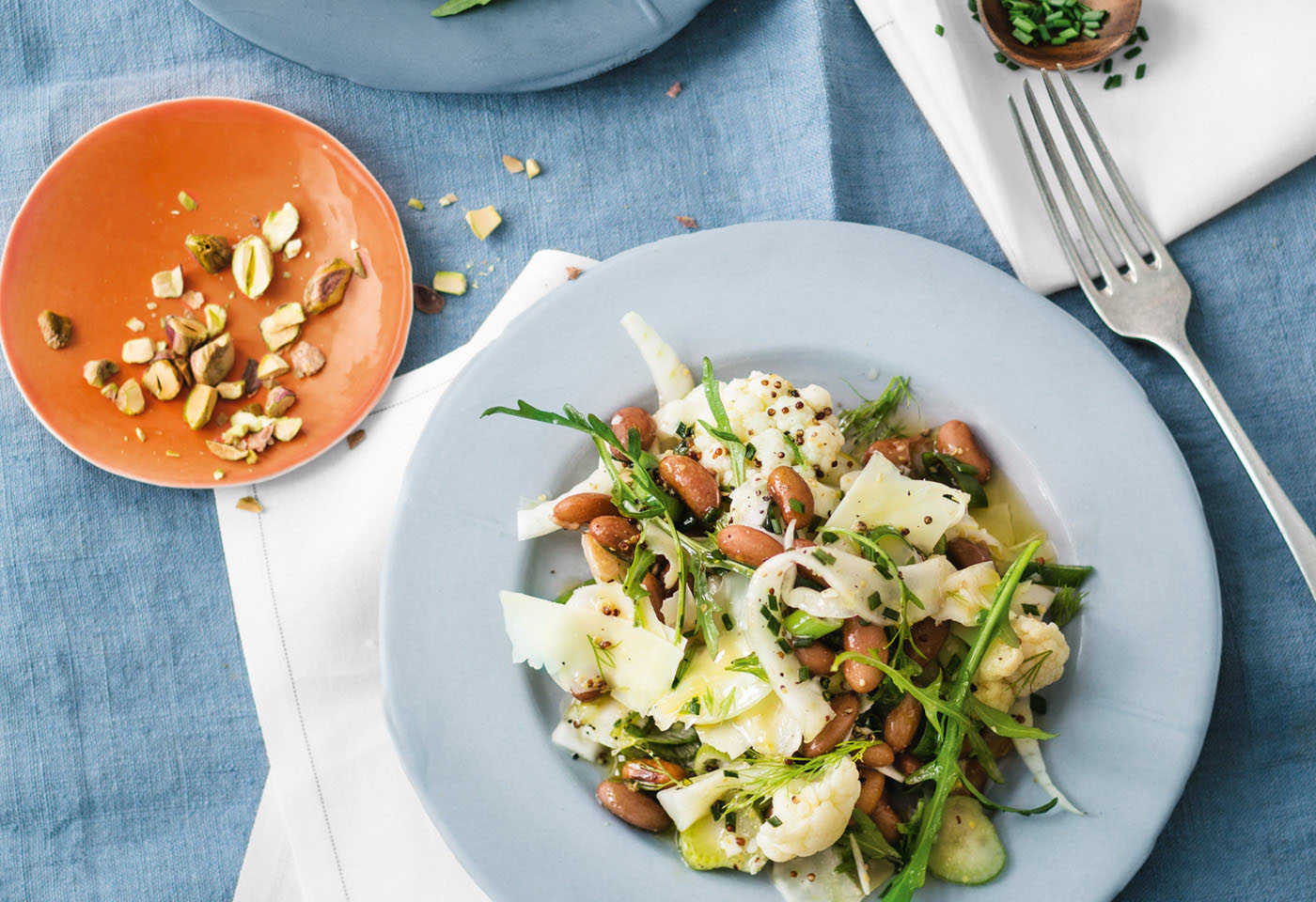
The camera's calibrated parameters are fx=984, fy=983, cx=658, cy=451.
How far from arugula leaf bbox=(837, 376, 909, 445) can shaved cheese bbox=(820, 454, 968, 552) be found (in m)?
0.17

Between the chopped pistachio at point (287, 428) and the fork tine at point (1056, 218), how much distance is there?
1.31 m

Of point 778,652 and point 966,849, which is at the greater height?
point 778,652

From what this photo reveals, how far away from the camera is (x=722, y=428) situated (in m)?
1.46

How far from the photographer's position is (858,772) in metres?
1.39

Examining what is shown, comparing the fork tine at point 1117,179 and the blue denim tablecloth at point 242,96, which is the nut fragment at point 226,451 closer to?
the blue denim tablecloth at point 242,96

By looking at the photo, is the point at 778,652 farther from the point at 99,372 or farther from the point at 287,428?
the point at 99,372

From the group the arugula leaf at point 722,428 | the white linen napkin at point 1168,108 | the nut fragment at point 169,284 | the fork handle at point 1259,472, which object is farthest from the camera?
the nut fragment at point 169,284

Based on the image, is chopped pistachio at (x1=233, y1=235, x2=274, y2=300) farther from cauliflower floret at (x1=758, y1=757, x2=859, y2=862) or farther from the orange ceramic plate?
cauliflower floret at (x1=758, y1=757, x2=859, y2=862)

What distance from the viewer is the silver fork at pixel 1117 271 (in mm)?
1591

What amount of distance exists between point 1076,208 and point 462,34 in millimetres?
1066

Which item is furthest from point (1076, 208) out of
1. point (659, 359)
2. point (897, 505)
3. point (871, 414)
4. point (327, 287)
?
point (327, 287)

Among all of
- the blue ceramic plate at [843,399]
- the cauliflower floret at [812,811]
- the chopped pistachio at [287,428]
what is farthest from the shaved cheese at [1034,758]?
the chopped pistachio at [287,428]

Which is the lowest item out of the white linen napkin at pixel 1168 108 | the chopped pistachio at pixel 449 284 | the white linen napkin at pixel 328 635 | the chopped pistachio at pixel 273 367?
the white linen napkin at pixel 328 635

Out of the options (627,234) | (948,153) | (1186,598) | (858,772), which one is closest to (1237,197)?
(948,153)
